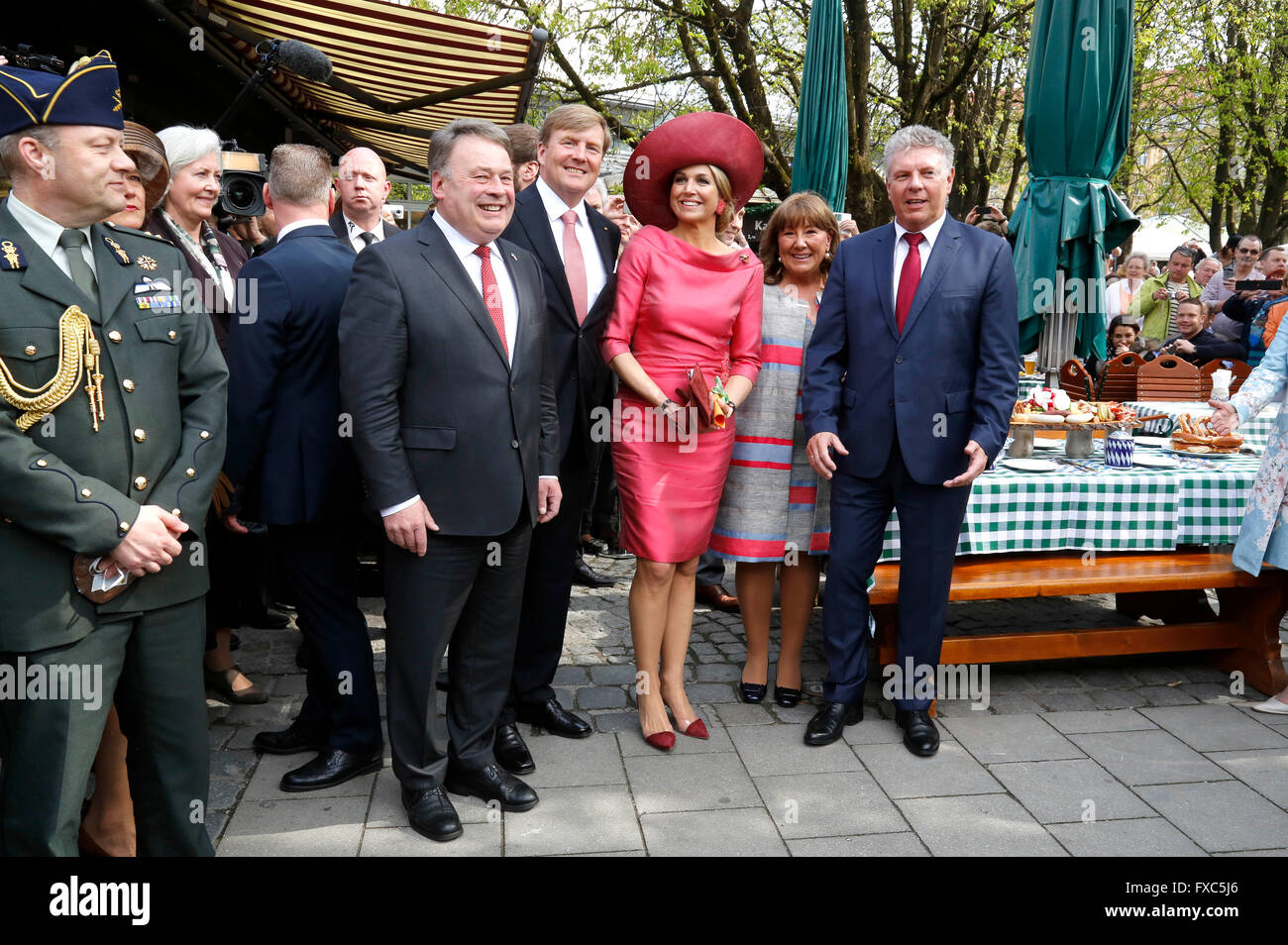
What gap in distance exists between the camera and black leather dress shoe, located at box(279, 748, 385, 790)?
3.26 metres

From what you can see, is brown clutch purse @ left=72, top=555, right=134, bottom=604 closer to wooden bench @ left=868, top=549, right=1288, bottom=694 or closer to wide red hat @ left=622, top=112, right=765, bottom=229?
wide red hat @ left=622, top=112, right=765, bottom=229

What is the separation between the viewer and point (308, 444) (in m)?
3.15

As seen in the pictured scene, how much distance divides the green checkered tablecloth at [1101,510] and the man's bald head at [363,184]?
110 inches

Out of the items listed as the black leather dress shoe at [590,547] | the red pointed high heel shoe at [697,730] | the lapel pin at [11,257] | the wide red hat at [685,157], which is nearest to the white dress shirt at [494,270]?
the wide red hat at [685,157]

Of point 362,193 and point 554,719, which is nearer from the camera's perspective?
point 554,719

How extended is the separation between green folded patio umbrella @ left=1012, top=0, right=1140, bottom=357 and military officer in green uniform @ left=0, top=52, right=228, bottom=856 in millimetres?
4349

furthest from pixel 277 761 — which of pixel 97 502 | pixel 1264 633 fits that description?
pixel 1264 633

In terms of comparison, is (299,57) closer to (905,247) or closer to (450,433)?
(450,433)

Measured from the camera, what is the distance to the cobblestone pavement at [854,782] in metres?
2.97

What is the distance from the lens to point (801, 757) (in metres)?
3.58

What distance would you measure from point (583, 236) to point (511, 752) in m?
1.92

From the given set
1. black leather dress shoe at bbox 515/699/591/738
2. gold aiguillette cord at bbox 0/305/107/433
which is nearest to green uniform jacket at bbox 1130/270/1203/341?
black leather dress shoe at bbox 515/699/591/738

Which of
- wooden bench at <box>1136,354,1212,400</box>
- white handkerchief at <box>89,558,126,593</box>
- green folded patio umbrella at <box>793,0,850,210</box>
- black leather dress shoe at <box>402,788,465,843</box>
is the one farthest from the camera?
green folded patio umbrella at <box>793,0,850,210</box>

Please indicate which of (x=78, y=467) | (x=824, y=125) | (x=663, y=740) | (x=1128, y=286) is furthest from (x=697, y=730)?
(x=1128, y=286)
